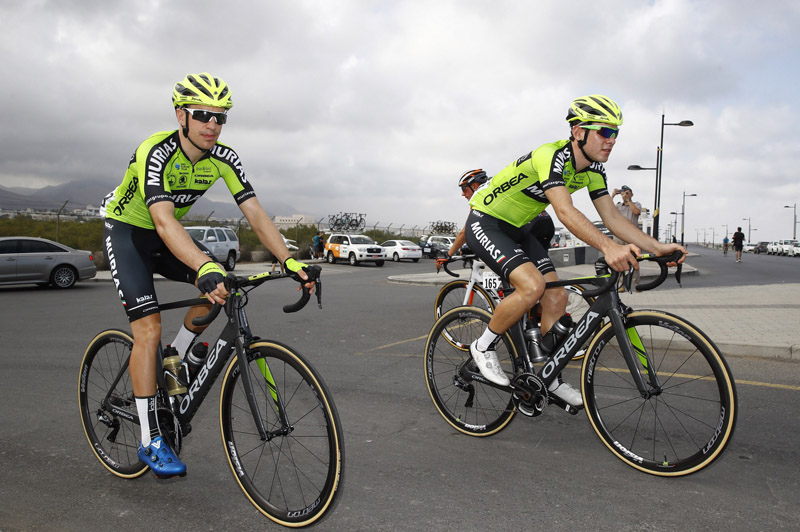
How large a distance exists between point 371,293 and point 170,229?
12.6 m

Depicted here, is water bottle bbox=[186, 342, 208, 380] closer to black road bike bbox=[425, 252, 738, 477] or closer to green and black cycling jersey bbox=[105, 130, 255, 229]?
green and black cycling jersey bbox=[105, 130, 255, 229]

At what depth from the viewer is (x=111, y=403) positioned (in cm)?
383

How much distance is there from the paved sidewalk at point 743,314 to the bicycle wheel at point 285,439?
5.62 meters

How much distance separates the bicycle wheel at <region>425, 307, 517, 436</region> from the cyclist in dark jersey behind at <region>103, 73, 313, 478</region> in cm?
164

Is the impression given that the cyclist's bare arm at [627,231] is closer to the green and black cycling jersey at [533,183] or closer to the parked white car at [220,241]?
the green and black cycling jersey at [533,183]

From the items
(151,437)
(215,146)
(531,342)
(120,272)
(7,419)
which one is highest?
(215,146)

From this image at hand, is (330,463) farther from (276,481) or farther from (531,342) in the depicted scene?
(531,342)

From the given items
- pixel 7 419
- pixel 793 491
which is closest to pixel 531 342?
pixel 793 491

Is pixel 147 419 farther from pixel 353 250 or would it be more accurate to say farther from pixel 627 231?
pixel 353 250

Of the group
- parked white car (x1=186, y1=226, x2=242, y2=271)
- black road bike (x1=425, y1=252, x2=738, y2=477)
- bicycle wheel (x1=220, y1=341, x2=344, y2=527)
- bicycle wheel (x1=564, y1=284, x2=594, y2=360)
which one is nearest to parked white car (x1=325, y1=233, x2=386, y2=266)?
parked white car (x1=186, y1=226, x2=242, y2=271)

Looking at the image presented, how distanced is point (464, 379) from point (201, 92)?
2541 millimetres

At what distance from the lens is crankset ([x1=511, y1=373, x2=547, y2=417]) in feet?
12.8

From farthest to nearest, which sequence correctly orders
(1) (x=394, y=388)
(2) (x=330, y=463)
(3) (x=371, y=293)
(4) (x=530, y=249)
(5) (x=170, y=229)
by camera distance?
1. (3) (x=371, y=293)
2. (1) (x=394, y=388)
3. (4) (x=530, y=249)
4. (5) (x=170, y=229)
5. (2) (x=330, y=463)

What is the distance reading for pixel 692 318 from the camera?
362 inches
